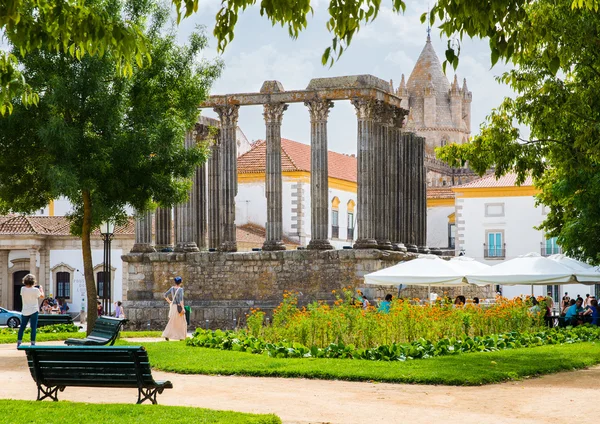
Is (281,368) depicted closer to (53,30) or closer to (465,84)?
(53,30)

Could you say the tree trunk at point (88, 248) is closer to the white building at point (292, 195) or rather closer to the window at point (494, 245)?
the white building at point (292, 195)

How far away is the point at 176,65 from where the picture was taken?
24172 millimetres

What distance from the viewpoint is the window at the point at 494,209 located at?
61.6m

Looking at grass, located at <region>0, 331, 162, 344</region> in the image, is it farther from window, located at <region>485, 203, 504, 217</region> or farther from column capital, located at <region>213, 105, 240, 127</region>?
window, located at <region>485, 203, 504, 217</region>

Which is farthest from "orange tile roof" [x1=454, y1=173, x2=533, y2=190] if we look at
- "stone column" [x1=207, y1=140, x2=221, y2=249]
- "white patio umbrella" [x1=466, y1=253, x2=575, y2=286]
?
"white patio umbrella" [x1=466, y1=253, x2=575, y2=286]

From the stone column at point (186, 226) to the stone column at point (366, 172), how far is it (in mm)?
5742

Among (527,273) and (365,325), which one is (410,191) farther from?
(365,325)

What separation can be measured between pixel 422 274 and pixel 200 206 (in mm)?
13497

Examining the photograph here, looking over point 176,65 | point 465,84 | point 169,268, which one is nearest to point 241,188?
point 169,268

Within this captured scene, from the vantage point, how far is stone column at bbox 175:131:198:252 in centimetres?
3753

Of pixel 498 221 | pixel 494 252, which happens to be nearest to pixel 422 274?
pixel 494 252

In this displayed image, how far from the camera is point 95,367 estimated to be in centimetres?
1240

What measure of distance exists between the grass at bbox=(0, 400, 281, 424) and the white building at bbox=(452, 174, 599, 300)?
50007mm

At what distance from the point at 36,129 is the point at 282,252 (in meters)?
14.3
